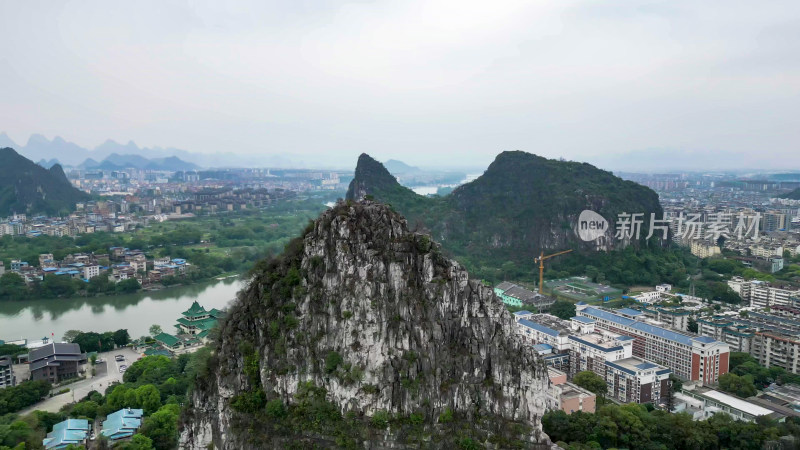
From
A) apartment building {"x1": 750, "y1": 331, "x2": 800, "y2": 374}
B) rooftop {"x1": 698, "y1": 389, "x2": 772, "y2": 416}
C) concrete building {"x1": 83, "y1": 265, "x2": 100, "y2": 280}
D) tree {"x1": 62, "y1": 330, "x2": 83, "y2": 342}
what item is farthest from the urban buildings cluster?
apartment building {"x1": 750, "y1": 331, "x2": 800, "y2": 374}

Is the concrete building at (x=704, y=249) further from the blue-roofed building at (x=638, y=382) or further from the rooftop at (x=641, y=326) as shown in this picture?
the blue-roofed building at (x=638, y=382)

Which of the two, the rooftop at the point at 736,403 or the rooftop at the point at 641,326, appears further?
the rooftop at the point at 641,326

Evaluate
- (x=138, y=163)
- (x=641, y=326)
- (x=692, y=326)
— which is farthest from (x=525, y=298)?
(x=138, y=163)

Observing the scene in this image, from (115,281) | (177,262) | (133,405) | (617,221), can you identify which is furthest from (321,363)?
(617,221)

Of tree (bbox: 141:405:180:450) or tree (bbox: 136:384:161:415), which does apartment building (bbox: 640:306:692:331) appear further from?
tree (bbox: 136:384:161:415)

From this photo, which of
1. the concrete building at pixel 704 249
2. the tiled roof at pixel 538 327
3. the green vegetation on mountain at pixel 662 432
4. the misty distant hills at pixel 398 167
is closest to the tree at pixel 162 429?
the green vegetation on mountain at pixel 662 432
